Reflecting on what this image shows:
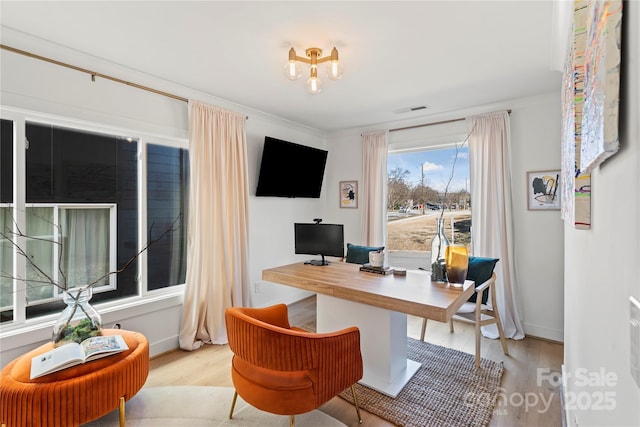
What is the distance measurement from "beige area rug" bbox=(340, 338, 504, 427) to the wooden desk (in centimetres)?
9

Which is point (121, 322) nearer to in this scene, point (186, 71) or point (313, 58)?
point (186, 71)

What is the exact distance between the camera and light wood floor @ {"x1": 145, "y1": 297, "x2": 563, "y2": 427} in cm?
207

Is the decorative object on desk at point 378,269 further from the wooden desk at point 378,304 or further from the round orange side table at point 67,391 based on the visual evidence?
the round orange side table at point 67,391

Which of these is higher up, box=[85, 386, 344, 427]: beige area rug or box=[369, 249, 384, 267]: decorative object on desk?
box=[369, 249, 384, 267]: decorative object on desk

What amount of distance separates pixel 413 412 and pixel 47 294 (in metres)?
2.96

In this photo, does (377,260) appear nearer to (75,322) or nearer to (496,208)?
(496,208)

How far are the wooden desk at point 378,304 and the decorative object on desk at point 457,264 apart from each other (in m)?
0.06

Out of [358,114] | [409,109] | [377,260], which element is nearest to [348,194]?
[358,114]

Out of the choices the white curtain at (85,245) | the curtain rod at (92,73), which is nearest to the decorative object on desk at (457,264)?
the white curtain at (85,245)

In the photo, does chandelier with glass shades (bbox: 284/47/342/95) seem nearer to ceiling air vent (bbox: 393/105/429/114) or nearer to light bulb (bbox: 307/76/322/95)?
light bulb (bbox: 307/76/322/95)

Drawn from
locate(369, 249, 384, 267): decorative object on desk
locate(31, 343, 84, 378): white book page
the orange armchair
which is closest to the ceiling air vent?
locate(369, 249, 384, 267): decorative object on desk

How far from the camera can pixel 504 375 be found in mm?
2537

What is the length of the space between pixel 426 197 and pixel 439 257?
201cm

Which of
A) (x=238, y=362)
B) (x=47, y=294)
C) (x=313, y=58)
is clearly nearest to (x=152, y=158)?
(x=47, y=294)
